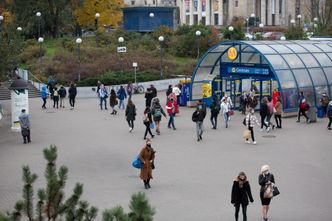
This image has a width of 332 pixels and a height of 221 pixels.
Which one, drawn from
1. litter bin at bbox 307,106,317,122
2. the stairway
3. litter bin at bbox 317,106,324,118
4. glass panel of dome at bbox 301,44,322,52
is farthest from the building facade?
litter bin at bbox 307,106,317,122

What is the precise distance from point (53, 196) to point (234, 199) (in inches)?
265

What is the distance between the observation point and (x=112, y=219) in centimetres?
602

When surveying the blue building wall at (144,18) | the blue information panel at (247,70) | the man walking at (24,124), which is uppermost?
the blue building wall at (144,18)

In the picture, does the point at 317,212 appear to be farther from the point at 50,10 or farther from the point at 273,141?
the point at 50,10

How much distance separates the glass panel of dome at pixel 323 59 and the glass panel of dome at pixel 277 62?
2604 mm

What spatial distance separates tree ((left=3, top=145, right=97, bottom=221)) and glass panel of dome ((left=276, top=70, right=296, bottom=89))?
22868mm

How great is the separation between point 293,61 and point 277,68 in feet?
4.49

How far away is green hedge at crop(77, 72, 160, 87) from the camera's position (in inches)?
1661

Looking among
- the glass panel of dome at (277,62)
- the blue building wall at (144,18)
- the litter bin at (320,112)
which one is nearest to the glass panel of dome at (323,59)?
the glass panel of dome at (277,62)

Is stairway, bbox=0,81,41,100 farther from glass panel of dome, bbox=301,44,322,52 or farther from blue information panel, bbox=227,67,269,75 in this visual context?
glass panel of dome, bbox=301,44,322,52

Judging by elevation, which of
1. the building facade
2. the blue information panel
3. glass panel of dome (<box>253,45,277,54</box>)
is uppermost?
the building facade

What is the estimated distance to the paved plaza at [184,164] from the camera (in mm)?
14688

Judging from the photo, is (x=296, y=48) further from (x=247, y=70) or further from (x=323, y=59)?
(x=247, y=70)

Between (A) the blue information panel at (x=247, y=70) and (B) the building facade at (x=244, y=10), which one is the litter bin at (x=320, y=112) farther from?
(B) the building facade at (x=244, y=10)
